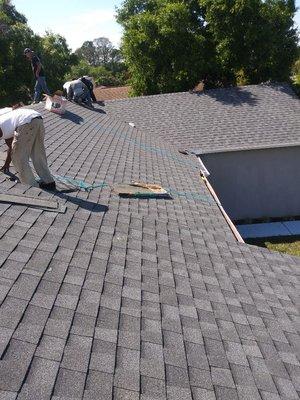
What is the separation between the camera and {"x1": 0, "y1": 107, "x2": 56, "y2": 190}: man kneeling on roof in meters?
6.55

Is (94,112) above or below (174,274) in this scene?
below

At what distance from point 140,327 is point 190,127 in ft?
49.1

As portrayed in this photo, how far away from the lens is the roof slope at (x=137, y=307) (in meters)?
3.14

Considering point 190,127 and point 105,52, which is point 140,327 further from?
point 105,52

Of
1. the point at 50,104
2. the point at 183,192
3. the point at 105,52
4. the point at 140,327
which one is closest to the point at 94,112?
the point at 50,104

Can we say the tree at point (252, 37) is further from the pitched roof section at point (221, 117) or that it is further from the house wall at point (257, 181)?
the house wall at point (257, 181)

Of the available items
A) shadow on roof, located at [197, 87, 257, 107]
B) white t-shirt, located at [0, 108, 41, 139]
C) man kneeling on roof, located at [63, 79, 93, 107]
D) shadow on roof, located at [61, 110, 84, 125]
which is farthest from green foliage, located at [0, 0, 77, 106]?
white t-shirt, located at [0, 108, 41, 139]

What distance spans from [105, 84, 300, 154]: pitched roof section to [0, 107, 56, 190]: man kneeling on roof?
10.5m

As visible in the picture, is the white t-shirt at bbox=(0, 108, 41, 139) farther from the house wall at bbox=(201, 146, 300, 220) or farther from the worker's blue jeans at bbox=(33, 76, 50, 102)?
the house wall at bbox=(201, 146, 300, 220)

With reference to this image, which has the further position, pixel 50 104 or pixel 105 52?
pixel 105 52

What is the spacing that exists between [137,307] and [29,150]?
138 inches

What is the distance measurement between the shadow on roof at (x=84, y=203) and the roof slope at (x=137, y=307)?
0.03 meters

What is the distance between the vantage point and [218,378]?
3.63 meters

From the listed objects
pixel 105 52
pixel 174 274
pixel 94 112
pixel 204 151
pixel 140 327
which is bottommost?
pixel 105 52
